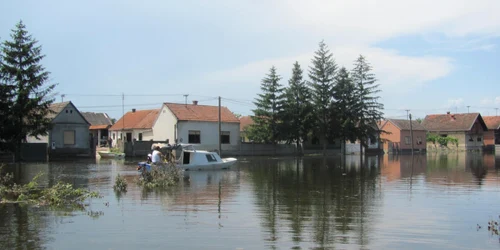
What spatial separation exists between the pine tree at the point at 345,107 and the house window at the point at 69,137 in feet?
98.5

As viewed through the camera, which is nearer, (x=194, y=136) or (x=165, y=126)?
(x=194, y=136)

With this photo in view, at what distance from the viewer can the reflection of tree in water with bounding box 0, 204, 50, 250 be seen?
9.59 meters

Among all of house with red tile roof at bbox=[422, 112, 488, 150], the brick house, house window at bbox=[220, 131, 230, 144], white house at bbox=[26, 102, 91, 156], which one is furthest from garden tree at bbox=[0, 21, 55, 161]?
house with red tile roof at bbox=[422, 112, 488, 150]

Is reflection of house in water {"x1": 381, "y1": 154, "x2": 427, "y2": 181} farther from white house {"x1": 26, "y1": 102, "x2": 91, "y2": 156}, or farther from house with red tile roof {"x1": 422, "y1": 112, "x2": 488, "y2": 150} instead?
house with red tile roof {"x1": 422, "y1": 112, "x2": 488, "y2": 150}

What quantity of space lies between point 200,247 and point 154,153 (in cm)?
1530

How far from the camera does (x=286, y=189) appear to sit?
62.8ft

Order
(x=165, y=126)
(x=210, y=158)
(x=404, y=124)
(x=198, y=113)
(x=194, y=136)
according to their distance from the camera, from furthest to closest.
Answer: (x=404, y=124)
(x=198, y=113)
(x=165, y=126)
(x=194, y=136)
(x=210, y=158)

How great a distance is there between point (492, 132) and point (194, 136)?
58053 mm

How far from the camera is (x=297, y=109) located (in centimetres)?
5738

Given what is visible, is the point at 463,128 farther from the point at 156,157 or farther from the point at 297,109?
the point at 156,157

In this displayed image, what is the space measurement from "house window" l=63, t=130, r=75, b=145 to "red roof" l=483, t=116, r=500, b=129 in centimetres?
7167

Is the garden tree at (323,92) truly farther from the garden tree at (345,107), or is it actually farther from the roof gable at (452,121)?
the roof gable at (452,121)

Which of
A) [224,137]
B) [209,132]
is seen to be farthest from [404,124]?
[209,132]

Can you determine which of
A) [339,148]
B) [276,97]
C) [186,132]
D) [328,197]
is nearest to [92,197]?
[328,197]
